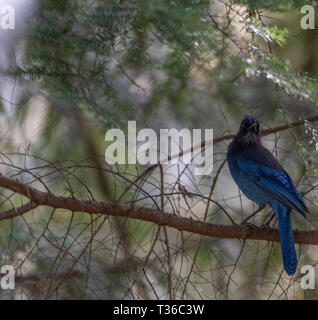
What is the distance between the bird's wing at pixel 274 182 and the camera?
10.9 ft

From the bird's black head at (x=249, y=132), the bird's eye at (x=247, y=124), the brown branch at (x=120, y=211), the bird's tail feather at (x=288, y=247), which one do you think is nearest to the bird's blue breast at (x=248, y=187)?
the bird's black head at (x=249, y=132)

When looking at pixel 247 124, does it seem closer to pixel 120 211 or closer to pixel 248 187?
pixel 248 187

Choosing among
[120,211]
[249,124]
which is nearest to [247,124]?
[249,124]

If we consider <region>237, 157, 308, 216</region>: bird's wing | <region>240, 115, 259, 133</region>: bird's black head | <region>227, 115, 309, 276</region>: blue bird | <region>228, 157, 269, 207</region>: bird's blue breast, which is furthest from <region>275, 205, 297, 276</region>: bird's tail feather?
<region>240, 115, 259, 133</region>: bird's black head

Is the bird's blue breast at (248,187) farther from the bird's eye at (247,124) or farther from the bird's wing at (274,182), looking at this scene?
the bird's eye at (247,124)

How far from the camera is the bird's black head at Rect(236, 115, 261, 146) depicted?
3639 millimetres

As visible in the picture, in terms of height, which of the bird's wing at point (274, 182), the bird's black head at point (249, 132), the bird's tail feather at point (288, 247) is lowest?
the bird's tail feather at point (288, 247)

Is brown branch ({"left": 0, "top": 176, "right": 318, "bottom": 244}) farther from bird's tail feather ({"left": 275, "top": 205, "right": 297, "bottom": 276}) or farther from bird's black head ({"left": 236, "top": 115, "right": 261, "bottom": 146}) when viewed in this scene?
bird's black head ({"left": 236, "top": 115, "right": 261, "bottom": 146})

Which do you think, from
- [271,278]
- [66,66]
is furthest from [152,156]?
[271,278]

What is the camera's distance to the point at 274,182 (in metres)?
3.65

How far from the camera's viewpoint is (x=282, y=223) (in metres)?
3.32

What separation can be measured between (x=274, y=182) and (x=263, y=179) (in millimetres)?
104
